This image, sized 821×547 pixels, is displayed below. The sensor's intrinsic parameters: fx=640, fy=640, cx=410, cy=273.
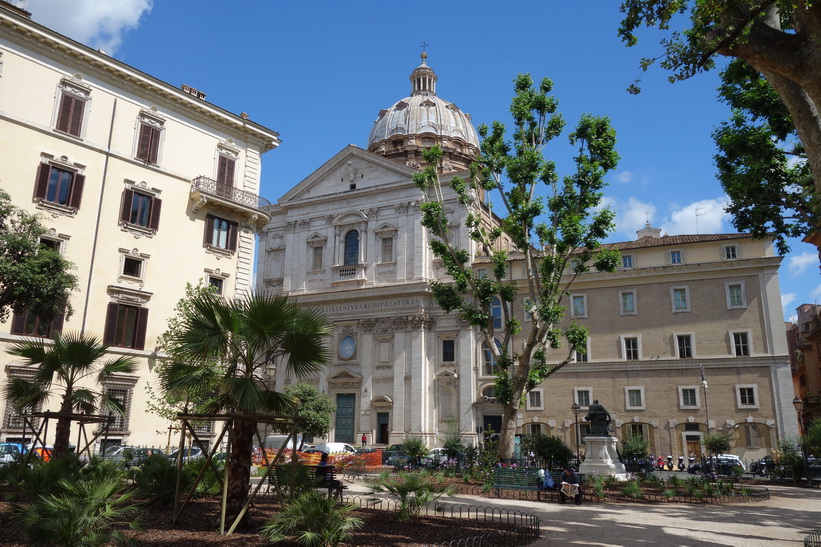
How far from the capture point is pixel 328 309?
4550cm

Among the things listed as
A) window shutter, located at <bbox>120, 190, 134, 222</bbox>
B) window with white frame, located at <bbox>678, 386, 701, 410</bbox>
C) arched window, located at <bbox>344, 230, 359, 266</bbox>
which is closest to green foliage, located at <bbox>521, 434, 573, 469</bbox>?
window with white frame, located at <bbox>678, 386, 701, 410</bbox>

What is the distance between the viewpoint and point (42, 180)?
2273 centimetres

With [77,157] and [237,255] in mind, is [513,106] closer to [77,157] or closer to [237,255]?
[237,255]

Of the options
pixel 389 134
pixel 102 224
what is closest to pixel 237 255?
pixel 102 224

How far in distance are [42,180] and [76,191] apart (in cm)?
119

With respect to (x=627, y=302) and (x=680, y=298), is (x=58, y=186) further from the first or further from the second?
(x=680, y=298)

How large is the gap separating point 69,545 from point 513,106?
21378mm

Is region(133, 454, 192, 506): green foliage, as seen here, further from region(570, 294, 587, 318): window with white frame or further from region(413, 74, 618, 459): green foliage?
region(570, 294, 587, 318): window with white frame

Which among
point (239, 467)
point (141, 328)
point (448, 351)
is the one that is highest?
point (448, 351)

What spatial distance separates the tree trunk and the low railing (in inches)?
731

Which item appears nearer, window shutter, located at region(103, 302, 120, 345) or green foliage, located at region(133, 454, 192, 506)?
green foliage, located at region(133, 454, 192, 506)

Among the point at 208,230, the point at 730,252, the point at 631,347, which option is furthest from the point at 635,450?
the point at 208,230

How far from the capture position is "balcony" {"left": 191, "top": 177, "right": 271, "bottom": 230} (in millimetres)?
26797

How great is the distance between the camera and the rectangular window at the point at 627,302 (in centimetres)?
3862
